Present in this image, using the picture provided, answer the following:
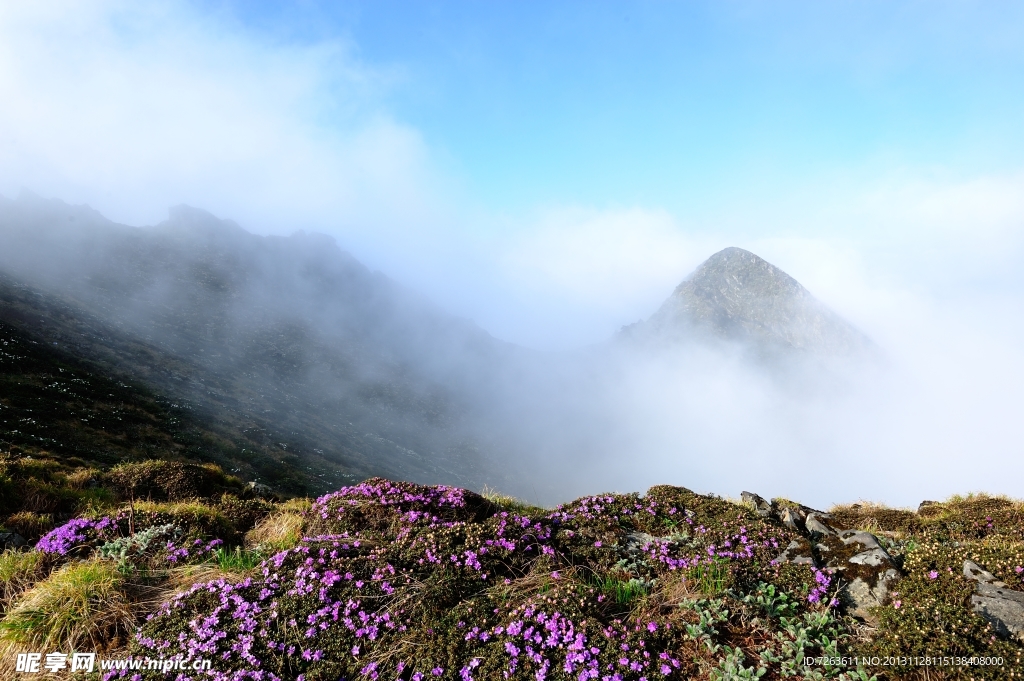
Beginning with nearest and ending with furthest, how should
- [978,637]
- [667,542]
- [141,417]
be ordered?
1. [978,637]
2. [667,542]
3. [141,417]

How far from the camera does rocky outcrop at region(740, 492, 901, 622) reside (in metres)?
6.45

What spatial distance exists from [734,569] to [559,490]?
184m

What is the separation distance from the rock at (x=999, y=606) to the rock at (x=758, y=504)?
3.70 meters

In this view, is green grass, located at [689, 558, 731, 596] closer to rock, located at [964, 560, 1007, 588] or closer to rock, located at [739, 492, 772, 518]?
rock, located at [964, 560, 1007, 588]

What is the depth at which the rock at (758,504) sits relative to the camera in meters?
10.2

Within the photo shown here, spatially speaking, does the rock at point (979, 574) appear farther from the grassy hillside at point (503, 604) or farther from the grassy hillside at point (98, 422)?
the grassy hillside at point (98, 422)

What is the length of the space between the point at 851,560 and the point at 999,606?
5.58 ft

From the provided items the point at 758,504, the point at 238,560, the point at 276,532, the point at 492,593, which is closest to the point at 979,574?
the point at 758,504

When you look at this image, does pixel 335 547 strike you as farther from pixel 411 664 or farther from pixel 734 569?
pixel 734 569

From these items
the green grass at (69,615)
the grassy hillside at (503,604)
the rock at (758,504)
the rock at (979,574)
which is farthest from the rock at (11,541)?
the rock at (979,574)

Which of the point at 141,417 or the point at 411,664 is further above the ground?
the point at 411,664

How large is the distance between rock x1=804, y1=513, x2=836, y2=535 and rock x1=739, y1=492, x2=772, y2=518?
2.29ft

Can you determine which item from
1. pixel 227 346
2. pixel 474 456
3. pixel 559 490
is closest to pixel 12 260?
pixel 227 346

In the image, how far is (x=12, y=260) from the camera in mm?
128875
